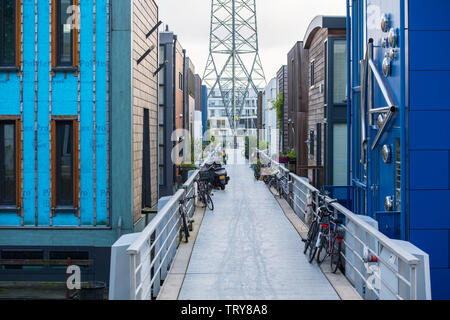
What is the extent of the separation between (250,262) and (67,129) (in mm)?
5575

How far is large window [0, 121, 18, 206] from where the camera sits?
12531mm

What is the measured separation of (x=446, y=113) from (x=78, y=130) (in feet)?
24.3

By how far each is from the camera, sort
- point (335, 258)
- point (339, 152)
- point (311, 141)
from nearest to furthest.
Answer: point (335, 258) < point (339, 152) < point (311, 141)

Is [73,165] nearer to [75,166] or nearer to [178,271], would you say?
[75,166]

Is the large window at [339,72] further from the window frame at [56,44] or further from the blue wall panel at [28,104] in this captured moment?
the blue wall panel at [28,104]

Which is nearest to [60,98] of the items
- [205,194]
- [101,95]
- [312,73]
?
[101,95]

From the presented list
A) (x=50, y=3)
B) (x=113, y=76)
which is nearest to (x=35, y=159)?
(x=113, y=76)

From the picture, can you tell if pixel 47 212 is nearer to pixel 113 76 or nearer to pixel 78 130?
pixel 78 130

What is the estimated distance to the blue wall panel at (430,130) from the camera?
9031 millimetres

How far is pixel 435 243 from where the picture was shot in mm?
9062

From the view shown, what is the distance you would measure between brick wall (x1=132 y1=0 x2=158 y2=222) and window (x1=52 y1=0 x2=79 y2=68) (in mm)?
1270

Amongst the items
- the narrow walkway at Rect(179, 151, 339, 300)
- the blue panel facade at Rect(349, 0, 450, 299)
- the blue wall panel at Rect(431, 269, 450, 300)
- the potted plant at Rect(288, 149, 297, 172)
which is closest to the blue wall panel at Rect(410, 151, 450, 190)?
the blue panel facade at Rect(349, 0, 450, 299)

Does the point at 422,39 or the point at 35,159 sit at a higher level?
the point at 422,39

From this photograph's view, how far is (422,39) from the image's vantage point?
29.5ft
